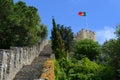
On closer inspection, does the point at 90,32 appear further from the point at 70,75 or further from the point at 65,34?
the point at 70,75

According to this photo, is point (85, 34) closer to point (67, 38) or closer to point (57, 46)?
point (67, 38)

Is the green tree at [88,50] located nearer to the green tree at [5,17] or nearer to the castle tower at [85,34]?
the green tree at [5,17]

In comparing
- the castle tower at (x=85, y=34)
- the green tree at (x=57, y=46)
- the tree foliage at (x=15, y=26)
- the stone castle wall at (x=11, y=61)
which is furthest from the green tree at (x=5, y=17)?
the castle tower at (x=85, y=34)

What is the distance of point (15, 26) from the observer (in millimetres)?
41125

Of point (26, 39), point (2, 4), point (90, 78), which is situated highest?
point (2, 4)

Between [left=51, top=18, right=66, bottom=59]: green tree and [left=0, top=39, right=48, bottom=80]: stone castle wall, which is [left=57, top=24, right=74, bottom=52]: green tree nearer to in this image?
[left=51, top=18, right=66, bottom=59]: green tree

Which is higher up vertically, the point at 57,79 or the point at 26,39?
the point at 26,39

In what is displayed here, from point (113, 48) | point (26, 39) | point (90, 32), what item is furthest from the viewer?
point (90, 32)

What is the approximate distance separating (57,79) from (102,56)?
16.2 metres

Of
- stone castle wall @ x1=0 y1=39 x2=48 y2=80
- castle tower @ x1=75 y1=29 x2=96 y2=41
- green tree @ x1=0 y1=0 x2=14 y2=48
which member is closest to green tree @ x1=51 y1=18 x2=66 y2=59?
green tree @ x1=0 y1=0 x2=14 y2=48

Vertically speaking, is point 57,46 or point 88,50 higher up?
point 57,46

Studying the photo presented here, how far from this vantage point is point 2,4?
4000 centimetres

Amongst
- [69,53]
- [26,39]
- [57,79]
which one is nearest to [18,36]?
[26,39]

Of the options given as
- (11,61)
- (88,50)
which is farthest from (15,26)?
(11,61)
